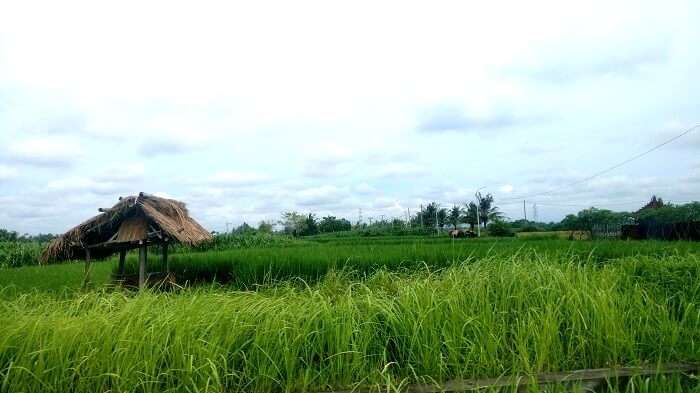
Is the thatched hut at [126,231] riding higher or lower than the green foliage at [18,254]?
higher

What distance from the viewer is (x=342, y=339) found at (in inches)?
124

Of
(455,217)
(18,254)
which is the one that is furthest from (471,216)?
(18,254)

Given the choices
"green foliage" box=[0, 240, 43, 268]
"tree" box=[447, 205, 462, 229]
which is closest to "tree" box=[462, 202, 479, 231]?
"tree" box=[447, 205, 462, 229]

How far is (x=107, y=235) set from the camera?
8.28 meters

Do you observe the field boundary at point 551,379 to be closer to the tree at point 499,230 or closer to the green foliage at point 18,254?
the green foliage at point 18,254

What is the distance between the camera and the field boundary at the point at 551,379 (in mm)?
2828

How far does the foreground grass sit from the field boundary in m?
0.09

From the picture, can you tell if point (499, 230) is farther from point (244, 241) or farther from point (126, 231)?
point (126, 231)

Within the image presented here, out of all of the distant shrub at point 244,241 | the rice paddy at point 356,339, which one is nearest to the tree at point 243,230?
the distant shrub at point 244,241

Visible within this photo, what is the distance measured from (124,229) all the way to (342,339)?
19.4 feet

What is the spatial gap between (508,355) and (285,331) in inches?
57.9

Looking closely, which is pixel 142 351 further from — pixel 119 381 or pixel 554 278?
pixel 554 278

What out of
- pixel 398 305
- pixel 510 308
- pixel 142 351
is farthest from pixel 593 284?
pixel 142 351

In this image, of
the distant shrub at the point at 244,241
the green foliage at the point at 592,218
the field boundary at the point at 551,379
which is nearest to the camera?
the field boundary at the point at 551,379
